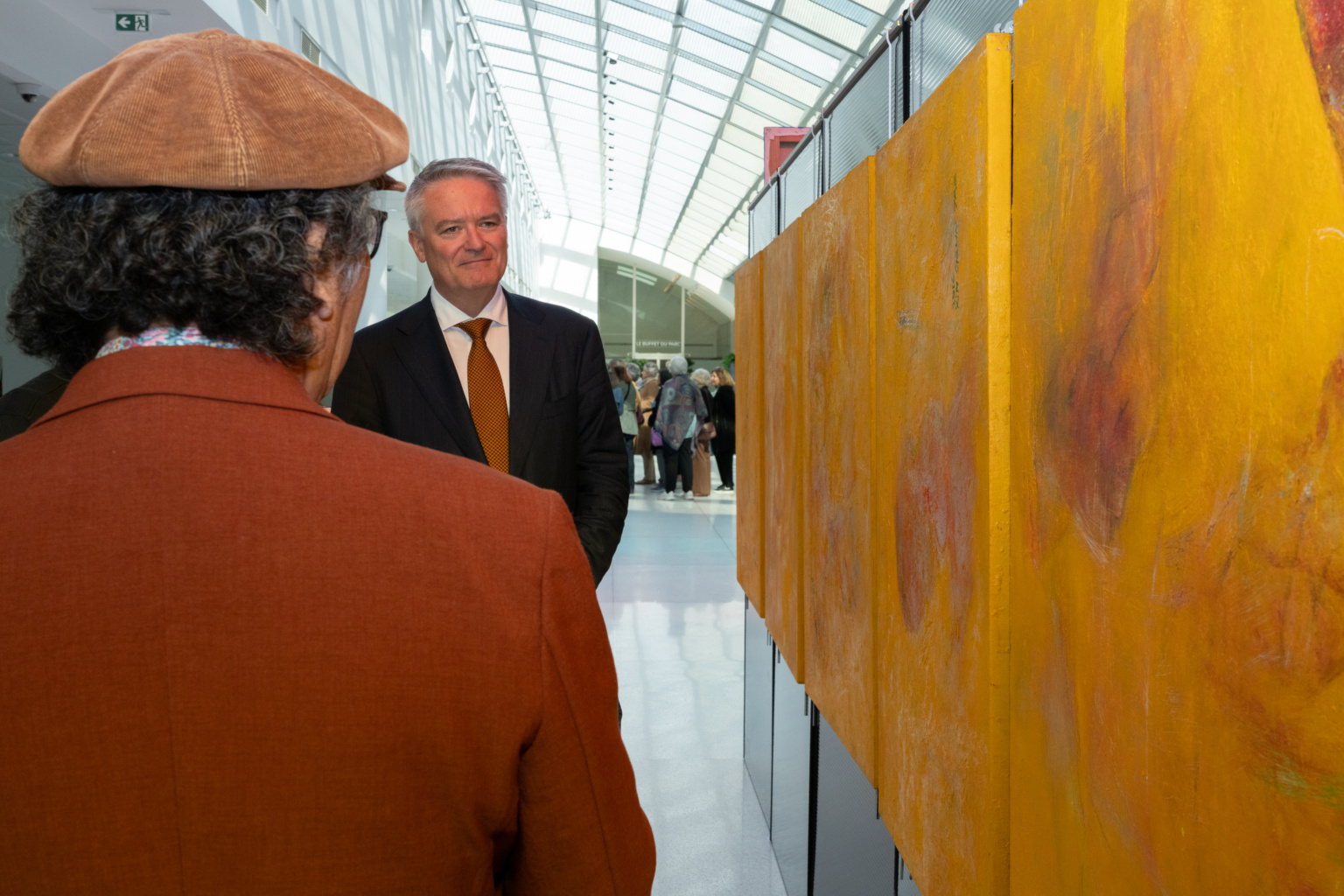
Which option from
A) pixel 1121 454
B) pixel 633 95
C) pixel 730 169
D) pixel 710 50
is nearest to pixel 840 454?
pixel 1121 454

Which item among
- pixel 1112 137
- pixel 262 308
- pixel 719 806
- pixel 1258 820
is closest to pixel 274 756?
pixel 262 308

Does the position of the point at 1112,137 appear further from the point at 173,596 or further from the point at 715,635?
the point at 715,635

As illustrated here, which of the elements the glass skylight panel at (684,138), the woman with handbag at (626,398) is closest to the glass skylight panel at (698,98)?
the glass skylight panel at (684,138)

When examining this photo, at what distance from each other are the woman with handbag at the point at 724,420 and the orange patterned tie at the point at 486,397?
35.1ft

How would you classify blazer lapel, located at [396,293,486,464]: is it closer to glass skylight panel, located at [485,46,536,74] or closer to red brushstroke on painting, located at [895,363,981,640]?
red brushstroke on painting, located at [895,363,981,640]

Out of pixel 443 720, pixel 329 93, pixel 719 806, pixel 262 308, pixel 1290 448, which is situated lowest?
pixel 719 806

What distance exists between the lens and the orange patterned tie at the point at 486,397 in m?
2.41

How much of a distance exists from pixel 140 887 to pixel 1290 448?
891 millimetres

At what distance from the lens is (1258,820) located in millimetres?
771

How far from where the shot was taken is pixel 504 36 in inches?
799

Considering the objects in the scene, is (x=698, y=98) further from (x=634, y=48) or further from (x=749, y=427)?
(x=749, y=427)

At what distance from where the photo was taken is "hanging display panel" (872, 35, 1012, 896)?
1.29 metres

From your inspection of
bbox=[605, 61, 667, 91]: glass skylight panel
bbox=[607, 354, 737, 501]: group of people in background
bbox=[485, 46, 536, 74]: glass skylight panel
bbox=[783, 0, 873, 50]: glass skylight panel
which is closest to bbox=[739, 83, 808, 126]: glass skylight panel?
bbox=[605, 61, 667, 91]: glass skylight panel

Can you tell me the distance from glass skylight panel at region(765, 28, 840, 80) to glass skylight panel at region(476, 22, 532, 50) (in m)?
6.26
